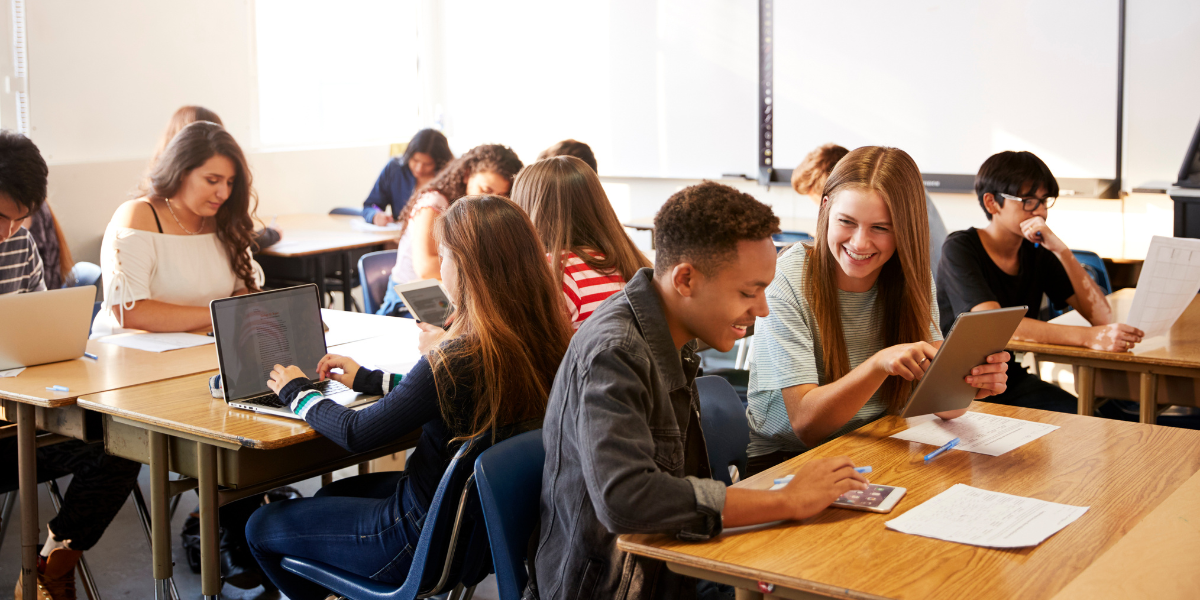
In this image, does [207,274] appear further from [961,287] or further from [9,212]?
[961,287]

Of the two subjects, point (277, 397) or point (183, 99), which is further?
point (183, 99)

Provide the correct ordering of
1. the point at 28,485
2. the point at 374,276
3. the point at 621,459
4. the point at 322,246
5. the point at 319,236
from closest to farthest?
the point at 621,459 → the point at 28,485 → the point at 374,276 → the point at 322,246 → the point at 319,236

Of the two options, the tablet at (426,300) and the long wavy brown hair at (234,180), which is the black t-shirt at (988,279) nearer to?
the tablet at (426,300)

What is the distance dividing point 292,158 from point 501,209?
4.75m

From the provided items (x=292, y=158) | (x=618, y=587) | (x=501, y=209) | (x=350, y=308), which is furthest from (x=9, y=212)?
(x=292, y=158)

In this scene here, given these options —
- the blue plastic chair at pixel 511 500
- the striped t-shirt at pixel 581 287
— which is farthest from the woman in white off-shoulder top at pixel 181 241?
the blue plastic chair at pixel 511 500

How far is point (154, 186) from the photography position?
2887 mm

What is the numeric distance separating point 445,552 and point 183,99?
4.65 metres

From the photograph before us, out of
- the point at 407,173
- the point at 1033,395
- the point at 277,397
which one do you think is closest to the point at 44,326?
the point at 277,397

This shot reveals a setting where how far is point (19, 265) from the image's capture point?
2.88 meters

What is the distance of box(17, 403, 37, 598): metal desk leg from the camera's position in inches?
85.5

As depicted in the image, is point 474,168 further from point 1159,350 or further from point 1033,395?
point 1159,350

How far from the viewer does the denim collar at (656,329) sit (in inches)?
53.7

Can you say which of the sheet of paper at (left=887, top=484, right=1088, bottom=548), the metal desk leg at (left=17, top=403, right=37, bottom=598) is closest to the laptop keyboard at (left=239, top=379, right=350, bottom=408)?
the metal desk leg at (left=17, top=403, right=37, bottom=598)
